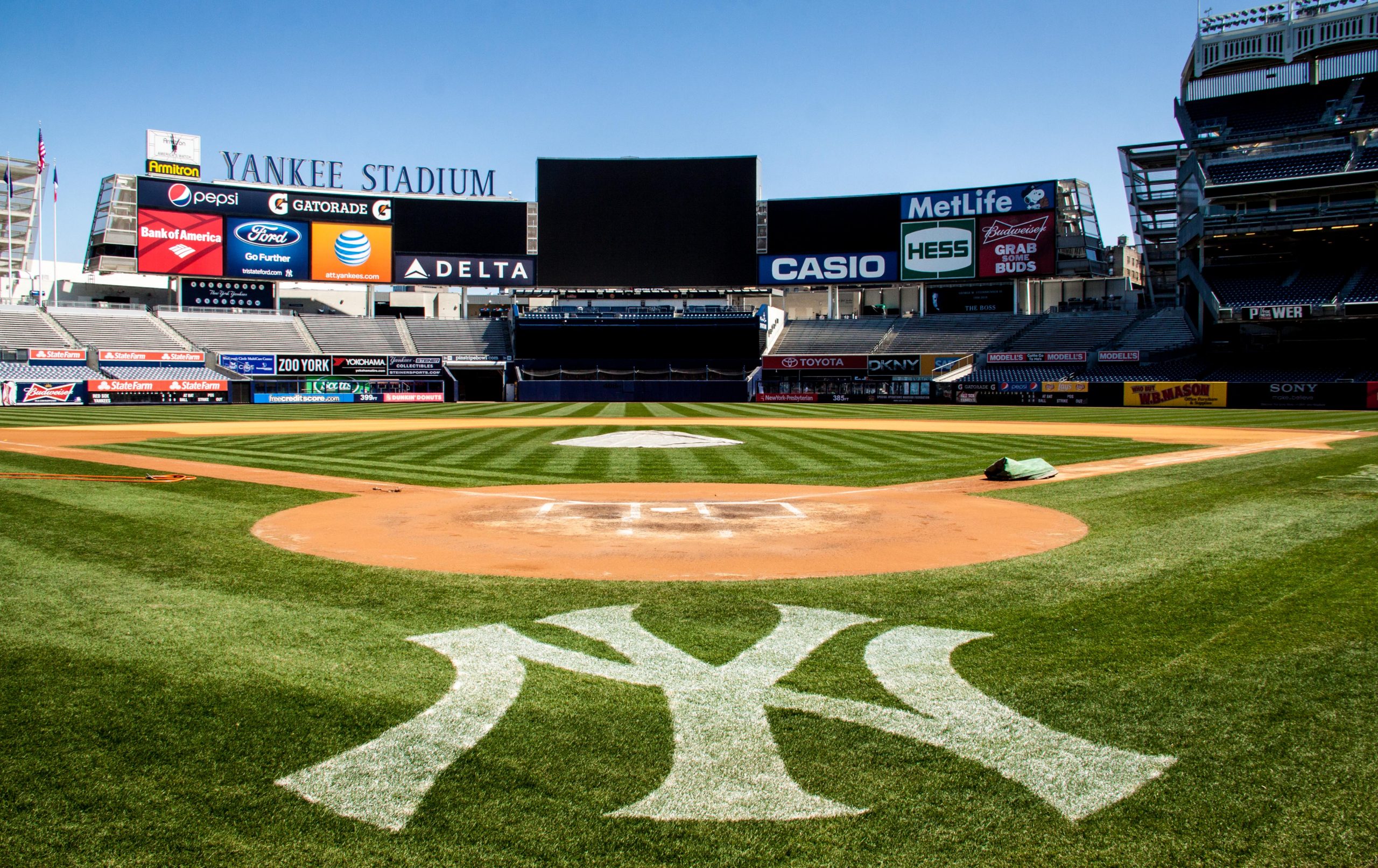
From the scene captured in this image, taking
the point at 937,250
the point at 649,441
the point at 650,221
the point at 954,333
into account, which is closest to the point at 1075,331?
the point at 954,333

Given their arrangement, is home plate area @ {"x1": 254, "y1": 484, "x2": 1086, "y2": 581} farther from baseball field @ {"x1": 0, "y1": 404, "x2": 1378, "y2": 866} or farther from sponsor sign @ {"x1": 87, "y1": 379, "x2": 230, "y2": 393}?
sponsor sign @ {"x1": 87, "y1": 379, "x2": 230, "y2": 393}

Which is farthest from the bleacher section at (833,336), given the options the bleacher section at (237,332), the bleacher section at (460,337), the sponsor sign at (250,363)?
the sponsor sign at (250,363)

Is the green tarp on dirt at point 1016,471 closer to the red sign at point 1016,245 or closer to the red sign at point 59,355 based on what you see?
the red sign at point 1016,245

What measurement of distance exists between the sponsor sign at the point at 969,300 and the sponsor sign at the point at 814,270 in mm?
5010

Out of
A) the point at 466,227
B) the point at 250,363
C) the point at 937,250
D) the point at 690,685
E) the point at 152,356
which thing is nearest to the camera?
the point at 690,685

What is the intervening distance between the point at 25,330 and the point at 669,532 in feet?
182

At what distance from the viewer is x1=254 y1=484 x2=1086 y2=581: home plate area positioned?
23.5 ft

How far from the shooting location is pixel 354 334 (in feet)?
187

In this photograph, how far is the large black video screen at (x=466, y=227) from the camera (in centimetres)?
5647

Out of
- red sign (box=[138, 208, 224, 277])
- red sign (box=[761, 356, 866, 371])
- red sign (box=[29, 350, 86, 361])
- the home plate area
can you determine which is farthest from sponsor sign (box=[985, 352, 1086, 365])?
red sign (box=[29, 350, 86, 361])

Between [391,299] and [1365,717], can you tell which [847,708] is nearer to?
[1365,717]

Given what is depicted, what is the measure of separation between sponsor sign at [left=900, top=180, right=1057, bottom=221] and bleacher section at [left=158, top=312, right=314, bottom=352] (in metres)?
40.7

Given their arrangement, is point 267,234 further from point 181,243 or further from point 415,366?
point 415,366

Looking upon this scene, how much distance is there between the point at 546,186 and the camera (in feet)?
181
